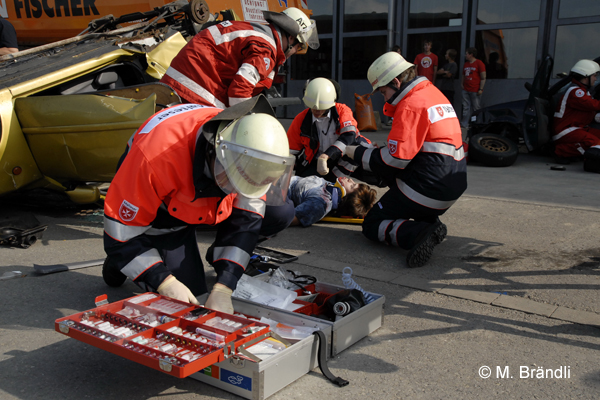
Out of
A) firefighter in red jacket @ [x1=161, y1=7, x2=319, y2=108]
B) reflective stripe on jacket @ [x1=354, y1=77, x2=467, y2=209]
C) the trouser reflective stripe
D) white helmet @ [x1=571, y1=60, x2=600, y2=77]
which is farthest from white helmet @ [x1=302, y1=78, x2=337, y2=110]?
white helmet @ [x1=571, y1=60, x2=600, y2=77]

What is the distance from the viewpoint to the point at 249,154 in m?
2.12

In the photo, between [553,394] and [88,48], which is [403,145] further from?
[88,48]

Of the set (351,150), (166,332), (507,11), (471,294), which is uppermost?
(507,11)

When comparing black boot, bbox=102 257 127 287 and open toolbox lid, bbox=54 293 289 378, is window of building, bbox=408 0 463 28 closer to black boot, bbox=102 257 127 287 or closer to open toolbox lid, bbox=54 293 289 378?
black boot, bbox=102 257 127 287

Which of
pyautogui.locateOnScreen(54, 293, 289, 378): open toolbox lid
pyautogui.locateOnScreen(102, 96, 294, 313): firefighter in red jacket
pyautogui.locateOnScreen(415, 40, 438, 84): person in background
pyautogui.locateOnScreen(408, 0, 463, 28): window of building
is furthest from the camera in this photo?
pyautogui.locateOnScreen(408, 0, 463, 28): window of building

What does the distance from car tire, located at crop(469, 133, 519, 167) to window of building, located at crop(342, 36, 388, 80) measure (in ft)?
18.4

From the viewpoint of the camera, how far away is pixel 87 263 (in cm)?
369

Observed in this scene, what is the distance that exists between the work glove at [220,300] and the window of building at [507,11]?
11.0 metres

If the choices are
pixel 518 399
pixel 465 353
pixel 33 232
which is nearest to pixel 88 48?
pixel 33 232

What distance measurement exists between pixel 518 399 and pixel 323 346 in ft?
2.66

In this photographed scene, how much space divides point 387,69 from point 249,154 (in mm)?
2220

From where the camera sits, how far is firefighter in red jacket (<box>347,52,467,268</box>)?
380 centimetres

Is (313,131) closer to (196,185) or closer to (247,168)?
(196,185)

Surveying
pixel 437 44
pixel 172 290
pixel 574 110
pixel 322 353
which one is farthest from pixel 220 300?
pixel 437 44
